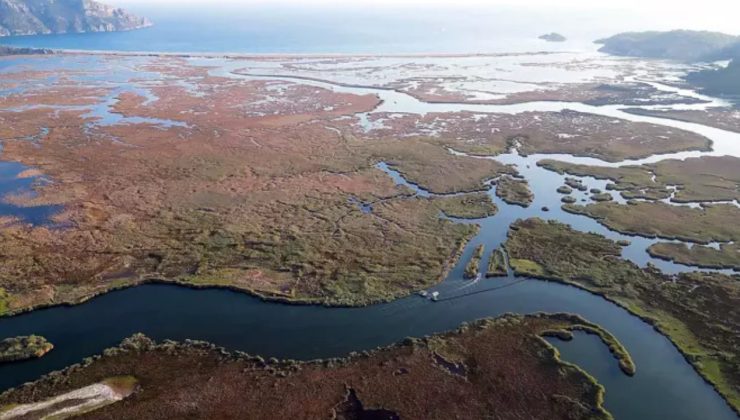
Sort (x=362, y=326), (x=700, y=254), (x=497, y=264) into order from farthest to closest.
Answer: (x=700, y=254) → (x=497, y=264) → (x=362, y=326)

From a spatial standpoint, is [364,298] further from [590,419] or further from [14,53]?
[14,53]

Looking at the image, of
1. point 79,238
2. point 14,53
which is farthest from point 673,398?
point 14,53

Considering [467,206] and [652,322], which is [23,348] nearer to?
[467,206]

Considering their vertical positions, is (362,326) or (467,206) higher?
(467,206)

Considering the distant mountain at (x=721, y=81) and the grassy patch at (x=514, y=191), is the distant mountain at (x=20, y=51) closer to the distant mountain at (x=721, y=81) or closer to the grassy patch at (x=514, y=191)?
the grassy patch at (x=514, y=191)

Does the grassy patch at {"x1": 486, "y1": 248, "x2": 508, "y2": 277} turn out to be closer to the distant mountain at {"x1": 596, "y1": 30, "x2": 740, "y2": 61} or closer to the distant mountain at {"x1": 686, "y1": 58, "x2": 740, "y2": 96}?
the distant mountain at {"x1": 686, "y1": 58, "x2": 740, "y2": 96}

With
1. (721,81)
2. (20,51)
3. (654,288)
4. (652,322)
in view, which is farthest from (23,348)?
(20,51)
